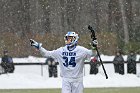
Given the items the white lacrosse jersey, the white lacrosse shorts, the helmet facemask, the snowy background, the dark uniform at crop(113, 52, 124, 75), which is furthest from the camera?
the dark uniform at crop(113, 52, 124, 75)

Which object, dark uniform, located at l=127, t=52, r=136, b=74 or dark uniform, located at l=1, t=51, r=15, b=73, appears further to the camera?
dark uniform, located at l=127, t=52, r=136, b=74

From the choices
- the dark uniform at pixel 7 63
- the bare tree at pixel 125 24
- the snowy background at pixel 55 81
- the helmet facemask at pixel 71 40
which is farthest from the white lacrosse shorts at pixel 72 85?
the bare tree at pixel 125 24

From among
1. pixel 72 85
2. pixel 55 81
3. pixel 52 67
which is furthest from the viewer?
pixel 52 67

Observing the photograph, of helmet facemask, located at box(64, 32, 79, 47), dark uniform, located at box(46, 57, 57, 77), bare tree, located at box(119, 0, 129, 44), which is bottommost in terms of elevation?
dark uniform, located at box(46, 57, 57, 77)

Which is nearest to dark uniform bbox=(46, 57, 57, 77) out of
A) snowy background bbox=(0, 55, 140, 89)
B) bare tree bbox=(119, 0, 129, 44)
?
Answer: snowy background bbox=(0, 55, 140, 89)

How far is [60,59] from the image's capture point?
13.5 metres

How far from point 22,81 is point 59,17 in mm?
21020

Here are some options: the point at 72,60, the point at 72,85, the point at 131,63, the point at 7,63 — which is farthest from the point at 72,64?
the point at 131,63

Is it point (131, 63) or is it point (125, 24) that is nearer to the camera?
point (131, 63)

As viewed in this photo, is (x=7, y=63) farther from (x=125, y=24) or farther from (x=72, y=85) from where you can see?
(x=125, y=24)

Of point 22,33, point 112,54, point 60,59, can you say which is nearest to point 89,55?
point 60,59

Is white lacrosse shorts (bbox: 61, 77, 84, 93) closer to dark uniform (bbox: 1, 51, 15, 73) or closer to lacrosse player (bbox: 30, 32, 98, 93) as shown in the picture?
lacrosse player (bbox: 30, 32, 98, 93)

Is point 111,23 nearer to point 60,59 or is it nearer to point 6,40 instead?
point 6,40

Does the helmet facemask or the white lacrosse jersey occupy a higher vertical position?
the helmet facemask
